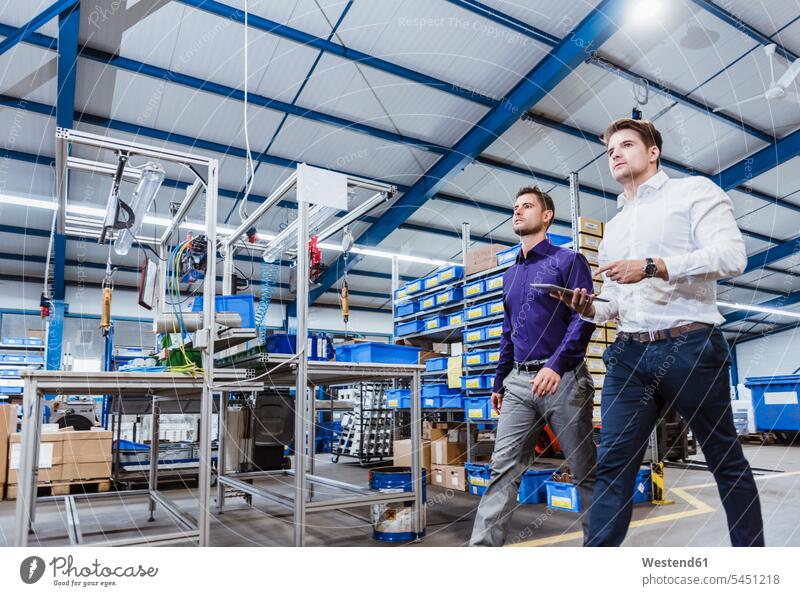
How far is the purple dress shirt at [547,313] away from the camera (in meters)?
1.94

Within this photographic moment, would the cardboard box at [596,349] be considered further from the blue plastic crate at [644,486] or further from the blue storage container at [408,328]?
the blue storage container at [408,328]

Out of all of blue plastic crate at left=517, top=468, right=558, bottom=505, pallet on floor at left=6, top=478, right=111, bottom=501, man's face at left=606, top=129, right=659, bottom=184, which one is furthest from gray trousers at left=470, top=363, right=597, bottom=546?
pallet on floor at left=6, top=478, right=111, bottom=501

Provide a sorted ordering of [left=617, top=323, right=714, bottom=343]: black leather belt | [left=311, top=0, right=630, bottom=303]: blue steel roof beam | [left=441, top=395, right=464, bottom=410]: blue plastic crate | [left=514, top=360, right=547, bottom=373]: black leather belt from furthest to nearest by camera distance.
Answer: [left=441, top=395, right=464, bottom=410]: blue plastic crate
[left=311, top=0, right=630, bottom=303]: blue steel roof beam
[left=514, top=360, right=547, bottom=373]: black leather belt
[left=617, top=323, right=714, bottom=343]: black leather belt

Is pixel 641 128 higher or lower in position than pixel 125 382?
higher

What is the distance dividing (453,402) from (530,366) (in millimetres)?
3168

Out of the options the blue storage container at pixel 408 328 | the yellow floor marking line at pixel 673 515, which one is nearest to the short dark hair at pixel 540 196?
the yellow floor marking line at pixel 673 515

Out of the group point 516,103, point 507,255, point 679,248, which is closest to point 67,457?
point 507,255

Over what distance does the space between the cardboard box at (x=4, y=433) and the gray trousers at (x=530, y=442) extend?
14.5 feet

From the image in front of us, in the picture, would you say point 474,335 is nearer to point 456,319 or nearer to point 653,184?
point 456,319

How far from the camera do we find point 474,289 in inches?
194

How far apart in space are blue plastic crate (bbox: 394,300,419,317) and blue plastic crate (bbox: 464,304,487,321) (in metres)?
0.97

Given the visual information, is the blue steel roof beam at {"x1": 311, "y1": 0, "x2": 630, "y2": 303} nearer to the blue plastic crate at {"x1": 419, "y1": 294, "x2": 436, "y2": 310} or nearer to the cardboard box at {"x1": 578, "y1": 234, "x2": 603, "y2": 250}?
the blue plastic crate at {"x1": 419, "y1": 294, "x2": 436, "y2": 310}

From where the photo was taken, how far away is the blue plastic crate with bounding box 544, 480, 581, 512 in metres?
3.33
